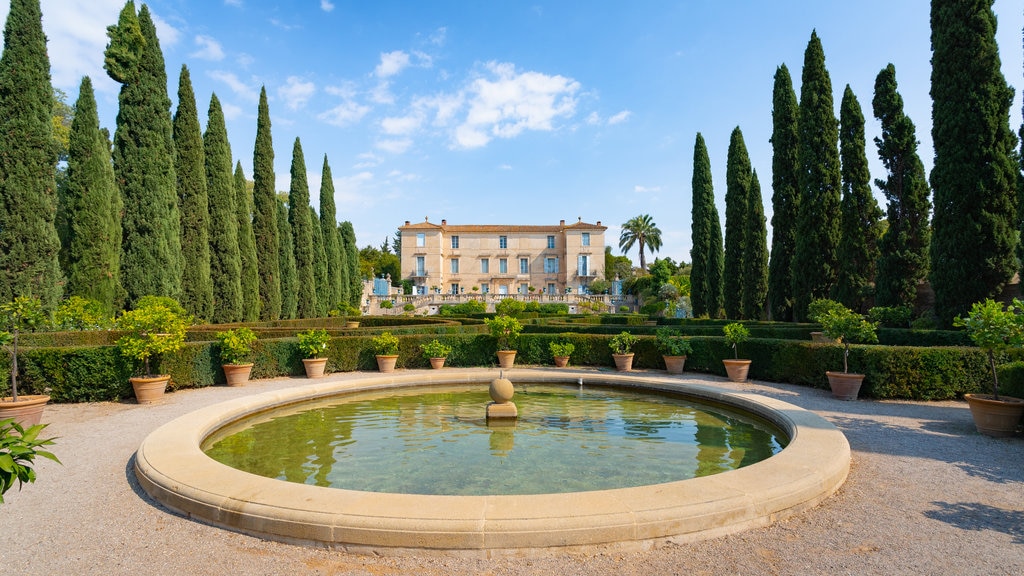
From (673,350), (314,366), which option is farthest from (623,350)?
(314,366)

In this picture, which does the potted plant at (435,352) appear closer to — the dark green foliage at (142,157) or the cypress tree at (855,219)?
the dark green foliage at (142,157)

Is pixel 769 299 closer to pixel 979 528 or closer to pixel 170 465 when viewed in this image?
pixel 979 528

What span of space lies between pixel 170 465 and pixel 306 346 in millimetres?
6740

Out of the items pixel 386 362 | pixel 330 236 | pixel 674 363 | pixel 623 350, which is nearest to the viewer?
pixel 674 363

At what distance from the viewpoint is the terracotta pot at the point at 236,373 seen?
389 inches

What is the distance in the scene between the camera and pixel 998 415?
19.3 feet

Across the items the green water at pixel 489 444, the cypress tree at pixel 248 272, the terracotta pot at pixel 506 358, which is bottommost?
the green water at pixel 489 444

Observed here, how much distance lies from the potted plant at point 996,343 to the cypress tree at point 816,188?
1288cm

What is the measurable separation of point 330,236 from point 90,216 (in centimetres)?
1734

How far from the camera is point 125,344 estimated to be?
26.9 feet

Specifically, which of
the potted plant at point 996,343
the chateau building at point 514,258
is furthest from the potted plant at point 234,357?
the chateau building at point 514,258

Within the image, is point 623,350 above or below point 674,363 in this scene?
above

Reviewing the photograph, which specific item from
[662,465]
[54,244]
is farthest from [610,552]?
[54,244]

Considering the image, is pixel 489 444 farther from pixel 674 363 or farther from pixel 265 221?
pixel 265 221
